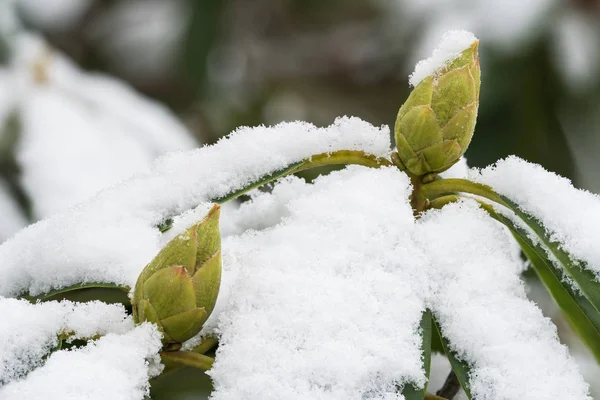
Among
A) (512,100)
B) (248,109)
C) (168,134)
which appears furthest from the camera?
(248,109)

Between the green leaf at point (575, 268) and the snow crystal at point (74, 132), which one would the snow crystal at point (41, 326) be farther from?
the snow crystal at point (74, 132)

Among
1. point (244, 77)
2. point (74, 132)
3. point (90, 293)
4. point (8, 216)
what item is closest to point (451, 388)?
point (90, 293)

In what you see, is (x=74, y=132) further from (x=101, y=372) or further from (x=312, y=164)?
(x=101, y=372)

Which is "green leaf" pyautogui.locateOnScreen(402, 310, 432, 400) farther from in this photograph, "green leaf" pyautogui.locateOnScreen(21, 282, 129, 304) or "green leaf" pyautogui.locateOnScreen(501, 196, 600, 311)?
"green leaf" pyautogui.locateOnScreen(21, 282, 129, 304)

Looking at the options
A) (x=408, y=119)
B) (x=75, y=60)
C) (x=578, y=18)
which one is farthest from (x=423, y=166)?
(x=75, y=60)

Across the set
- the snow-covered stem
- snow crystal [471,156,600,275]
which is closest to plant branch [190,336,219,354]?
the snow-covered stem

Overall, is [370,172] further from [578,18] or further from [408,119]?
[578,18]
